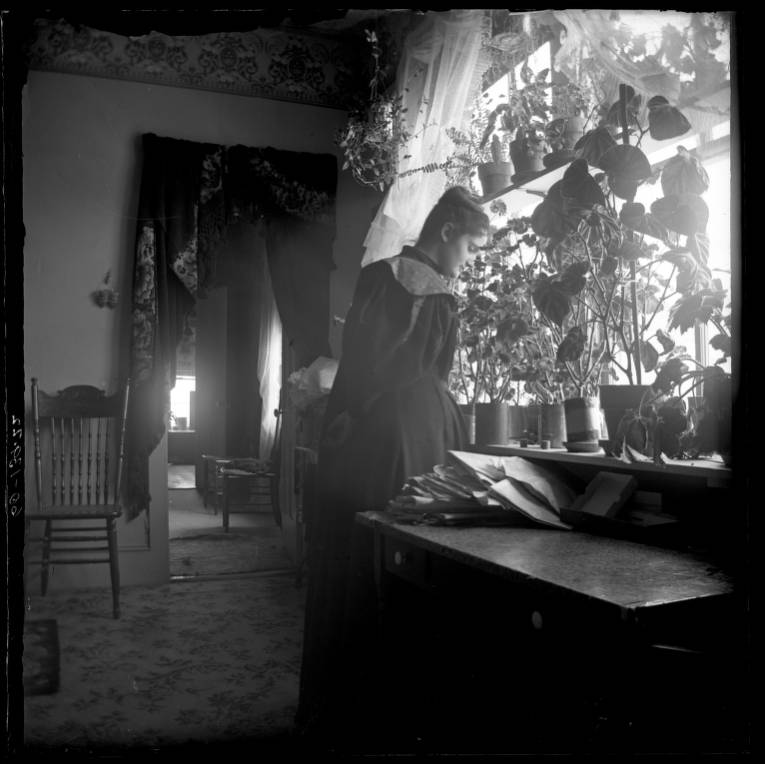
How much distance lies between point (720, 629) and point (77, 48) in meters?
1.78

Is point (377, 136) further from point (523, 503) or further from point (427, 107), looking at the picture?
point (523, 503)

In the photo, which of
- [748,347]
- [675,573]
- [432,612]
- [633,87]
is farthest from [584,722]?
[633,87]

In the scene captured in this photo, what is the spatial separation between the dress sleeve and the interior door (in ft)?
1.19

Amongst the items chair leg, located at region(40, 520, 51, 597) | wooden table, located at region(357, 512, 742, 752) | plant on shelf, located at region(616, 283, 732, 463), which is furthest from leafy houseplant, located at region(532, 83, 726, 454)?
chair leg, located at region(40, 520, 51, 597)

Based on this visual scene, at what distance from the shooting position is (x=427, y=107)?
2.08 meters

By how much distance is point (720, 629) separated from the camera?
2.77 feet

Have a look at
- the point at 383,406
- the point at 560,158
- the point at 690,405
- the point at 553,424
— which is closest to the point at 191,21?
the point at 560,158

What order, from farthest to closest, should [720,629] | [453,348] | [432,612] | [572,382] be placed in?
1. [453,348]
2. [572,382]
3. [432,612]
4. [720,629]

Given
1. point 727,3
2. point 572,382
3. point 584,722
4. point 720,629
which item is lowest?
point 584,722

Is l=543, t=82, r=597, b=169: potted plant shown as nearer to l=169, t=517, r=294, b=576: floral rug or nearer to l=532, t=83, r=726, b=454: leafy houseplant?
l=532, t=83, r=726, b=454: leafy houseplant

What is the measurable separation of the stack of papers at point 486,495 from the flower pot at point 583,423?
0.30ft

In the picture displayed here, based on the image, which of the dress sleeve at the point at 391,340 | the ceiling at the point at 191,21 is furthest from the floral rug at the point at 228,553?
the ceiling at the point at 191,21

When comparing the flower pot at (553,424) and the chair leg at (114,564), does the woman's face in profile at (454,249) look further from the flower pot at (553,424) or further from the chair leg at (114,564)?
the chair leg at (114,564)

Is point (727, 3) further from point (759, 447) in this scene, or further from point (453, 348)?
point (453, 348)
